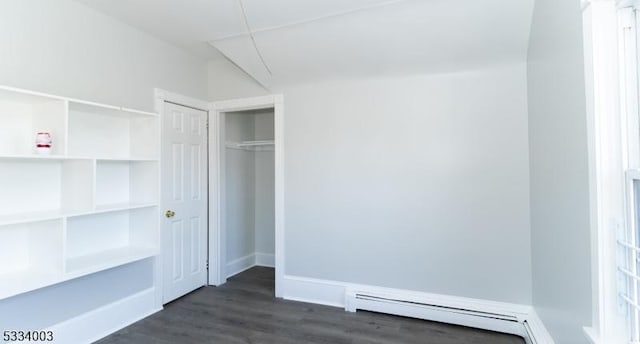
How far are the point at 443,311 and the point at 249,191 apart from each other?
2.85 meters

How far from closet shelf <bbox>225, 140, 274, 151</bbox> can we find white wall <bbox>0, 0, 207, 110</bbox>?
990 mm

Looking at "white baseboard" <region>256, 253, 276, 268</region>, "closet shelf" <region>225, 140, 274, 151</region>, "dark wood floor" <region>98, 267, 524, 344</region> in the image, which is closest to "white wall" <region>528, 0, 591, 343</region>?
"dark wood floor" <region>98, 267, 524, 344</region>

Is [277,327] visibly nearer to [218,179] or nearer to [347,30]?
[218,179]

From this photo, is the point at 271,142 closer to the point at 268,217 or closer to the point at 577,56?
the point at 268,217

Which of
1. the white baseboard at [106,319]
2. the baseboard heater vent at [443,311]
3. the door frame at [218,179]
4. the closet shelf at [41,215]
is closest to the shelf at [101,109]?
the closet shelf at [41,215]

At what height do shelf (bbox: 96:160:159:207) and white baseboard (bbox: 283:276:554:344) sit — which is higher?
shelf (bbox: 96:160:159:207)

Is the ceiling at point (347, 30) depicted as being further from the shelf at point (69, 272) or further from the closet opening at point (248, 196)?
the shelf at point (69, 272)

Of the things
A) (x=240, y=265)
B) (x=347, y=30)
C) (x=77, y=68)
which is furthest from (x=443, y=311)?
(x=77, y=68)

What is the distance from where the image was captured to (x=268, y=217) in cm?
453

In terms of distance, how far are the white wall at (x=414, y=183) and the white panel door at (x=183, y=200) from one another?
1042mm

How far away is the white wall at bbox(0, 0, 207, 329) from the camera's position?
80.0 inches

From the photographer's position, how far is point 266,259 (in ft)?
14.8

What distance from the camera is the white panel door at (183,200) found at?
312 cm

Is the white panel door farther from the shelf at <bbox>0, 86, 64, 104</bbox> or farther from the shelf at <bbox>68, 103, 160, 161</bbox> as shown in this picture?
the shelf at <bbox>0, 86, 64, 104</bbox>
